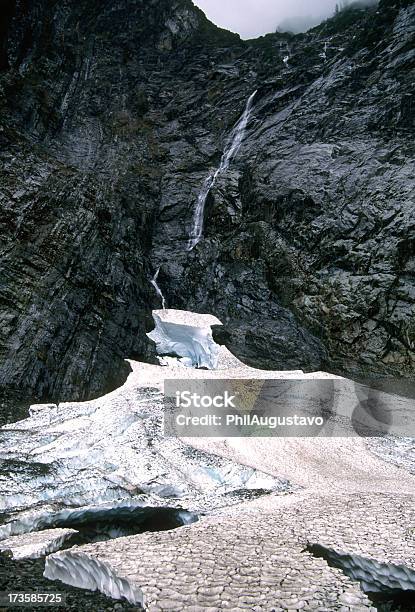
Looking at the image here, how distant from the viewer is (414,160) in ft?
78.5

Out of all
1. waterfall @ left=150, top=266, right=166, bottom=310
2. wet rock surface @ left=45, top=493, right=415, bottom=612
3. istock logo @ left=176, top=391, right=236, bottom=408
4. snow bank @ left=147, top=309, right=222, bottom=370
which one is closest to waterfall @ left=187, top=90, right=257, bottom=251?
waterfall @ left=150, top=266, right=166, bottom=310

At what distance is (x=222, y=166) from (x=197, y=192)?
8.49 feet

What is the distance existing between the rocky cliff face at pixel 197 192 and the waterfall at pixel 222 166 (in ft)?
1.94

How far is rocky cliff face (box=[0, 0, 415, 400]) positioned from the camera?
2089 cm

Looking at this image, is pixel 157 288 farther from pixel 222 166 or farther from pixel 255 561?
pixel 255 561

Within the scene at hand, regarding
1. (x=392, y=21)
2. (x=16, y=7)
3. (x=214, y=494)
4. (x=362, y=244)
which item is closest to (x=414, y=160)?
(x=362, y=244)

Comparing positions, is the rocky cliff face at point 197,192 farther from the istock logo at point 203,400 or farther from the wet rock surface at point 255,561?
the wet rock surface at point 255,561

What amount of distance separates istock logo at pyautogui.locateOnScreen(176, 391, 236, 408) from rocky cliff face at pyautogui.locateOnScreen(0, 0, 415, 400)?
3.81 m

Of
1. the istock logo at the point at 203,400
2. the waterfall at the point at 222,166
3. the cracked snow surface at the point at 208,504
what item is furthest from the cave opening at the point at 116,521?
the waterfall at the point at 222,166

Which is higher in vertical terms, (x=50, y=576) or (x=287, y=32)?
(x=287, y=32)

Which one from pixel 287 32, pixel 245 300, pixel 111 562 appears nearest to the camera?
pixel 111 562

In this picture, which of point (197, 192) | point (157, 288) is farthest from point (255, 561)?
point (197, 192)

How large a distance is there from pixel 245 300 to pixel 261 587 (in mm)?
19397

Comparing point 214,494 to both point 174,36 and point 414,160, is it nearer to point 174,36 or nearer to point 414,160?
point 414,160
